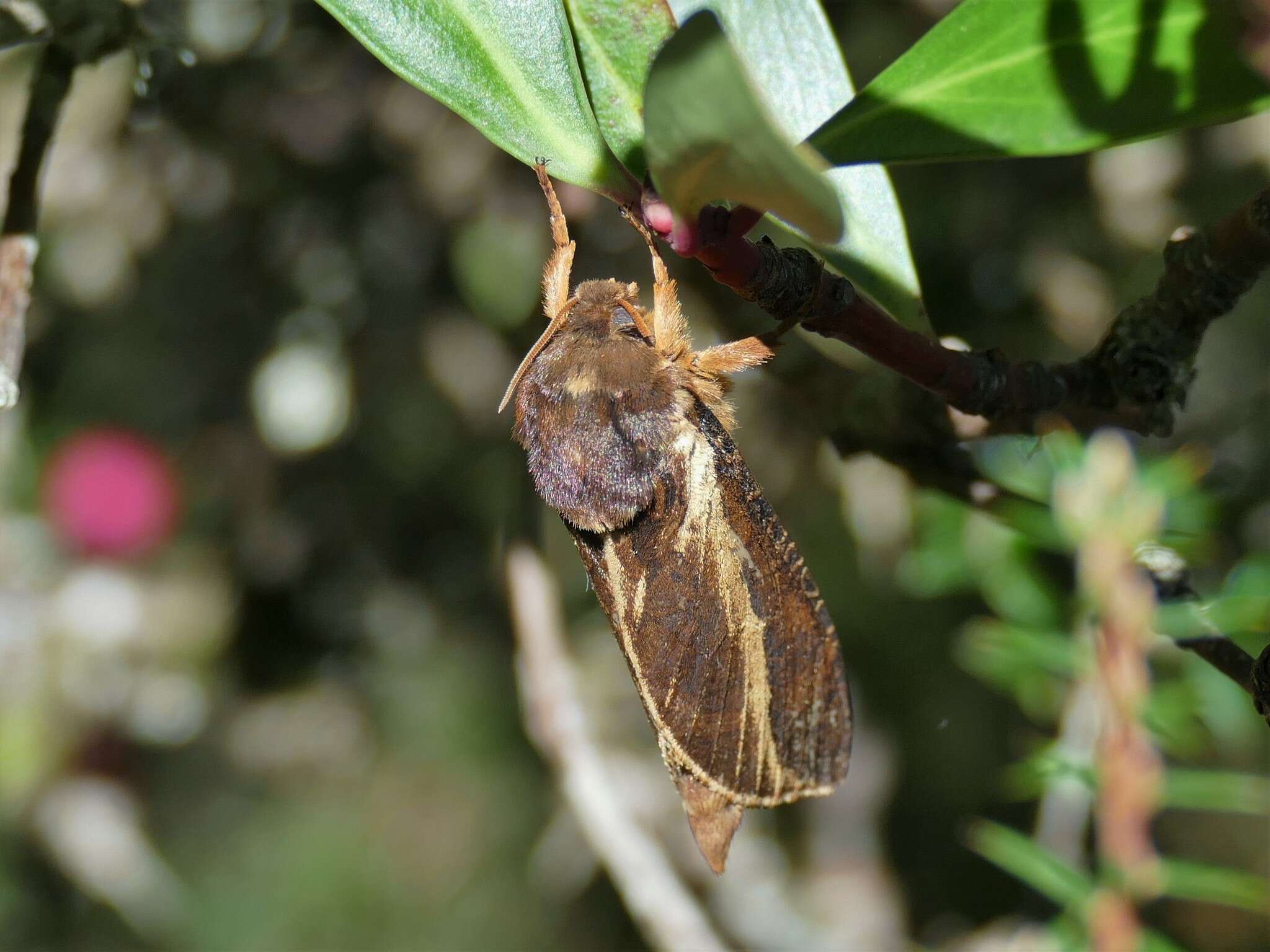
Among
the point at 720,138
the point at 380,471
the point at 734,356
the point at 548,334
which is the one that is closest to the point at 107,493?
the point at 380,471

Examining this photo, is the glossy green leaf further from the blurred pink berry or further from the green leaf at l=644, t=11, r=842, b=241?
the blurred pink berry

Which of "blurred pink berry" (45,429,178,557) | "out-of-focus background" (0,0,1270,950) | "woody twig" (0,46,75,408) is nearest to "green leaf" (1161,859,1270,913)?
"out-of-focus background" (0,0,1270,950)

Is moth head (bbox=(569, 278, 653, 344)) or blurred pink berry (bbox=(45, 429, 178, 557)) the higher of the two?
moth head (bbox=(569, 278, 653, 344))

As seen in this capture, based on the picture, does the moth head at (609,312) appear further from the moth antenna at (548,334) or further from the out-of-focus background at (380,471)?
the out-of-focus background at (380,471)

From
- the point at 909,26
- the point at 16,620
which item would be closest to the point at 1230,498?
the point at 909,26

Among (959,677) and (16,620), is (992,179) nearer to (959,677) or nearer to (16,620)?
(959,677)

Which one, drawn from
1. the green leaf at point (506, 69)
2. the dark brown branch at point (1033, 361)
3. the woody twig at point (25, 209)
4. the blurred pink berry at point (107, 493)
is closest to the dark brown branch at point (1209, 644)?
the dark brown branch at point (1033, 361)
